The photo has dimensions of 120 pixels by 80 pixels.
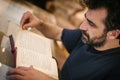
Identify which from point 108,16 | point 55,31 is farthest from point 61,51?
point 108,16

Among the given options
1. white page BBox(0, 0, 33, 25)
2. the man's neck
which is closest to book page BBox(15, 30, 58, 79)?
white page BBox(0, 0, 33, 25)

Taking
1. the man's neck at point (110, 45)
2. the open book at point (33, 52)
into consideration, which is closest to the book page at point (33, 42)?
the open book at point (33, 52)

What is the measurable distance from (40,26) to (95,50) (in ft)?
1.10

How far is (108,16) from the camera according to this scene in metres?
0.99

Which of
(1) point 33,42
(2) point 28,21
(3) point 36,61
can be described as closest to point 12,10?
(2) point 28,21

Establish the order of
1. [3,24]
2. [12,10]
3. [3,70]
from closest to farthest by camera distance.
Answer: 1. [3,70]
2. [3,24]
3. [12,10]

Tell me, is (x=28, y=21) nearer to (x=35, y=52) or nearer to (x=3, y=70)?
(x=35, y=52)

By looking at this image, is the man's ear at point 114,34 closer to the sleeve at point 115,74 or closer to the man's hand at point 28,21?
the sleeve at point 115,74

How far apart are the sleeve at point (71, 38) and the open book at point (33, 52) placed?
0.46 feet

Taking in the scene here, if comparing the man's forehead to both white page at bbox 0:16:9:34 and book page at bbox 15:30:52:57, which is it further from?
white page at bbox 0:16:9:34

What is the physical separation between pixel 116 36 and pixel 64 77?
30 centimetres

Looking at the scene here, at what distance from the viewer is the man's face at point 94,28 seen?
1.02 meters

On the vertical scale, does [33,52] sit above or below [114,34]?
below

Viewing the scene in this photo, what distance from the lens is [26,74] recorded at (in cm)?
96
